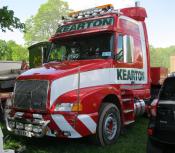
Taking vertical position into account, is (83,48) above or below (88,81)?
above

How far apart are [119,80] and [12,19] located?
12.9ft

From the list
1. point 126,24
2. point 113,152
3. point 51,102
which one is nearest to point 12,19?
point 126,24

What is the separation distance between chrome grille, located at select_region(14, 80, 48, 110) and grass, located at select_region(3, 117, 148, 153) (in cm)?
94

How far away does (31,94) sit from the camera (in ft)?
23.9

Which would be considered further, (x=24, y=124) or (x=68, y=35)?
(x=68, y=35)

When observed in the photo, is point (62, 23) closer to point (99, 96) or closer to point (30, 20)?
point (99, 96)

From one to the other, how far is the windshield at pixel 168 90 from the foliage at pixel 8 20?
5.86m

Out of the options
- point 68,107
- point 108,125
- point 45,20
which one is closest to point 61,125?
point 68,107

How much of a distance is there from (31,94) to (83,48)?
1.98m

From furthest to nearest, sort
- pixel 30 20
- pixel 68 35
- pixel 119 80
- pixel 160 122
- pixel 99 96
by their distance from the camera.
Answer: pixel 30 20 → pixel 68 35 → pixel 119 80 → pixel 99 96 → pixel 160 122

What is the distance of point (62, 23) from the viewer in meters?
9.50

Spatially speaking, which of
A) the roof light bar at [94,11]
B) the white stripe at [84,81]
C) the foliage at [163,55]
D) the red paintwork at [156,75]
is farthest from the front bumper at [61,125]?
the foliage at [163,55]

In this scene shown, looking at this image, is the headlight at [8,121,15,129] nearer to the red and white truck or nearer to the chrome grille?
the red and white truck

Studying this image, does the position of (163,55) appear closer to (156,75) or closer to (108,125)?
(156,75)
